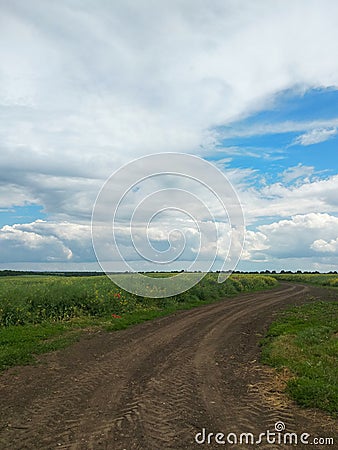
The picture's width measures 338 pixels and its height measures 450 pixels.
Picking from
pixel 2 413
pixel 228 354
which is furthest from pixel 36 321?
pixel 2 413

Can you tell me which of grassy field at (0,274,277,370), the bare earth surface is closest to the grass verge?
the bare earth surface

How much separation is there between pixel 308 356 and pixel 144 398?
4.88 metres

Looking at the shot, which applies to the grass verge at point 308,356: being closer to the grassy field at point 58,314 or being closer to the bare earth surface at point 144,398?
the bare earth surface at point 144,398

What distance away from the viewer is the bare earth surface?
5.61m

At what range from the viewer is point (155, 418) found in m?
6.20

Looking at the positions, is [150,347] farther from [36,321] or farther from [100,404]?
[36,321]

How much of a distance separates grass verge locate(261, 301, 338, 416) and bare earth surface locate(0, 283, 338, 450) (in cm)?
37

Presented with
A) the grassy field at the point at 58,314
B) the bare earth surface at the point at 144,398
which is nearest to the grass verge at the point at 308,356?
the bare earth surface at the point at 144,398

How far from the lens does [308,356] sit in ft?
32.6

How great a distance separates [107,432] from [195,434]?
50.4 inches


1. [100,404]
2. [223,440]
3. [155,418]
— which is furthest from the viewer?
[100,404]

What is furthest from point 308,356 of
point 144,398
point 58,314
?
point 58,314

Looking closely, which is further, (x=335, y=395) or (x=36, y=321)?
(x=36, y=321)

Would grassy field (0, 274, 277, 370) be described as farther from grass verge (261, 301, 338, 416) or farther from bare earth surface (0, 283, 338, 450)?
grass verge (261, 301, 338, 416)
